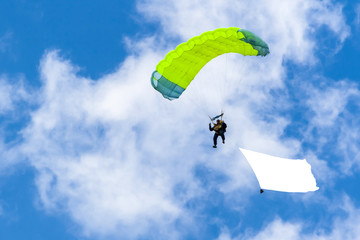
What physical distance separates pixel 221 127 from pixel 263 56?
4392 millimetres

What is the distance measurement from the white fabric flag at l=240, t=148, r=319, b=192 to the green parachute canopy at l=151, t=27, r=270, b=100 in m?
5.24

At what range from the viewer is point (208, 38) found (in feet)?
109

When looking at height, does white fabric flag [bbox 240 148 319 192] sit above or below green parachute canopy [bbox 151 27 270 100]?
below

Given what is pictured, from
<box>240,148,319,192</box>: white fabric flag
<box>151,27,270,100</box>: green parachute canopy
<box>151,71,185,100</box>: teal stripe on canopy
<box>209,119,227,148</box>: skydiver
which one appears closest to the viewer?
<box>240,148,319,192</box>: white fabric flag

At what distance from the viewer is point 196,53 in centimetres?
3506

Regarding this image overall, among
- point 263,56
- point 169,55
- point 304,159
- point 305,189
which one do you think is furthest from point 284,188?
point 169,55

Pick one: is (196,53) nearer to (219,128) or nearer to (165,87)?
(165,87)

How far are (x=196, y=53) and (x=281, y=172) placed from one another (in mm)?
7818

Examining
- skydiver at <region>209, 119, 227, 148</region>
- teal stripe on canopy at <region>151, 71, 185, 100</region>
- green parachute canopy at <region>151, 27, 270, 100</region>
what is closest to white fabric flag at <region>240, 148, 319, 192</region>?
skydiver at <region>209, 119, 227, 148</region>

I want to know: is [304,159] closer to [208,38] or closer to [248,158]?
[248,158]

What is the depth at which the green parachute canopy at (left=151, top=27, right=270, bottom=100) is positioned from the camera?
109ft

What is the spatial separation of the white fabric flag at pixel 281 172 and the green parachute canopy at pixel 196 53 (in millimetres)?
5242

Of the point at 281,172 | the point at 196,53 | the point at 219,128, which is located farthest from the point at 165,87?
the point at 281,172

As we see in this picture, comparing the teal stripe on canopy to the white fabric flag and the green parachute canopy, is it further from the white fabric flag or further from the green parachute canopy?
the white fabric flag
